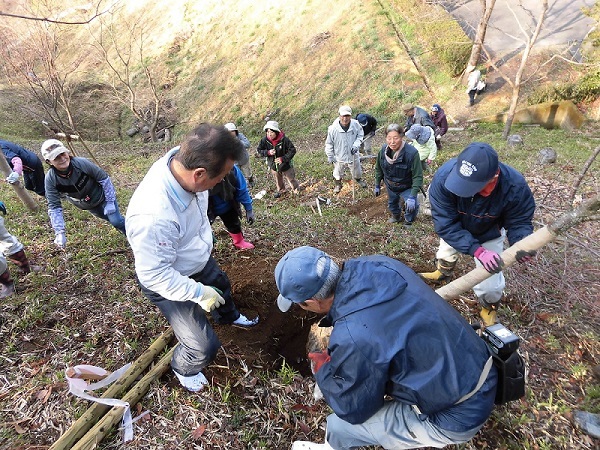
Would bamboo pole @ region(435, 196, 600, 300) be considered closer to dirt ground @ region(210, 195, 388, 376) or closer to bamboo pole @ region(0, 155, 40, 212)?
dirt ground @ region(210, 195, 388, 376)

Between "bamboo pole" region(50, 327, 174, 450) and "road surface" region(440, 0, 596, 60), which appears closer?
"bamboo pole" region(50, 327, 174, 450)

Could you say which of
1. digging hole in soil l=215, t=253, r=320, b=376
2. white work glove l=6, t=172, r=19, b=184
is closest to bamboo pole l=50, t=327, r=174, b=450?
digging hole in soil l=215, t=253, r=320, b=376

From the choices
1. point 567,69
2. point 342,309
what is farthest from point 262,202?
point 567,69

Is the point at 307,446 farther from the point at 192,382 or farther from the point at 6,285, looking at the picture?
the point at 6,285

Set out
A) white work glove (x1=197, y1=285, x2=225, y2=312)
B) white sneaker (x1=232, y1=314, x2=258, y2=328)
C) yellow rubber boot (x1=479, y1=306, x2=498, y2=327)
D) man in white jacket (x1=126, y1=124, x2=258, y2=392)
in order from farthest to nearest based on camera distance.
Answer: white sneaker (x1=232, y1=314, x2=258, y2=328) < yellow rubber boot (x1=479, y1=306, x2=498, y2=327) < white work glove (x1=197, y1=285, x2=225, y2=312) < man in white jacket (x1=126, y1=124, x2=258, y2=392)

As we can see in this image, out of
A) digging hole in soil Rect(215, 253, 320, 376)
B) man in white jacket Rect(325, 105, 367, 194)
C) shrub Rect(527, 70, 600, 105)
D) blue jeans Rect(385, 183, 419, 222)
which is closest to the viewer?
digging hole in soil Rect(215, 253, 320, 376)

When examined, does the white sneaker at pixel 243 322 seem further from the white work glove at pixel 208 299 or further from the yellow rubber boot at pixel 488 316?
the yellow rubber boot at pixel 488 316

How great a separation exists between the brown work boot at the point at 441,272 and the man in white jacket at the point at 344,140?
4.21 m

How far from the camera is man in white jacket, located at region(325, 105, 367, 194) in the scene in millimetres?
7707

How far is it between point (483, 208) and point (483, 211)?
0.11 ft

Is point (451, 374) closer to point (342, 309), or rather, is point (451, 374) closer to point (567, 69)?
point (342, 309)

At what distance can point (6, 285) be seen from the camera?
155 inches

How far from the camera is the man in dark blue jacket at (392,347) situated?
1.74 metres

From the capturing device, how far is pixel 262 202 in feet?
29.0
